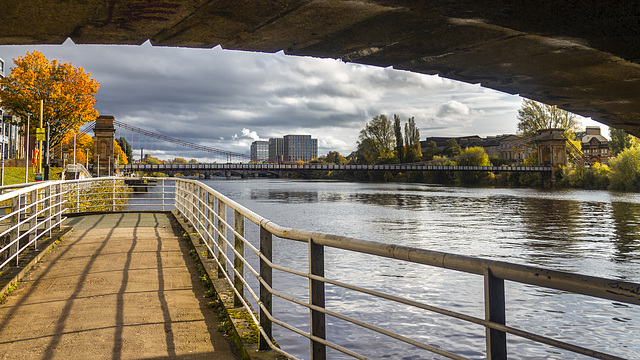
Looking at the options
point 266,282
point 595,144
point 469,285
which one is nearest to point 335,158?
point 595,144

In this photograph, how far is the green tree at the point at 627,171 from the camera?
1940 inches

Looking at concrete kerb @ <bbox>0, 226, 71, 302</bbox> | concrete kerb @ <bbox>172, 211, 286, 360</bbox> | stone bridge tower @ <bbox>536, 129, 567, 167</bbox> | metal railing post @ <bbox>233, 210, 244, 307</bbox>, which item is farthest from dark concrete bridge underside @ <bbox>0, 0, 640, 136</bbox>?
stone bridge tower @ <bbox>536, 129, 567, 167</bbox>

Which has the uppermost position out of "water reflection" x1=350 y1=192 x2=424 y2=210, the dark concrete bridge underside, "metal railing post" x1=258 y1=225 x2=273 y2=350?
the dark concrete bridge underside

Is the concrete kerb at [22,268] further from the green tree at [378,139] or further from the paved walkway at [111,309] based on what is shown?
the green tree at [378,139]

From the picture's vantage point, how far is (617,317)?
32.7 feet

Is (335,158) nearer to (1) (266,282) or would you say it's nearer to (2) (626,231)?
(2) (626,231)

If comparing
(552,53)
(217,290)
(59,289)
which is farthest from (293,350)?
(552,53)

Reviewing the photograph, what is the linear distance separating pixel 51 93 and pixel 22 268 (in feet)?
115

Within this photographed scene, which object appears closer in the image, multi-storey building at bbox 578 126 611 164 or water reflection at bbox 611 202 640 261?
water reflection at bbox 611 202 640 261

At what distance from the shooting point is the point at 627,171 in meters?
50.2

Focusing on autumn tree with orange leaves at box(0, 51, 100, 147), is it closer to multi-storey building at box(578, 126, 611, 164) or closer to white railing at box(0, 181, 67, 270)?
white railing at box(0, 181, 67, 270)

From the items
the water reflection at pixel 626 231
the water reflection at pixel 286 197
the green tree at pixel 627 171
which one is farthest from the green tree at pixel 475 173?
the water reflection at pixel 626 231

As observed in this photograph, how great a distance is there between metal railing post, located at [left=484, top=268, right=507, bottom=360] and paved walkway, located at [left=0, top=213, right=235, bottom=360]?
101 inches

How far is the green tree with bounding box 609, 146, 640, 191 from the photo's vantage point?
49.3 m
